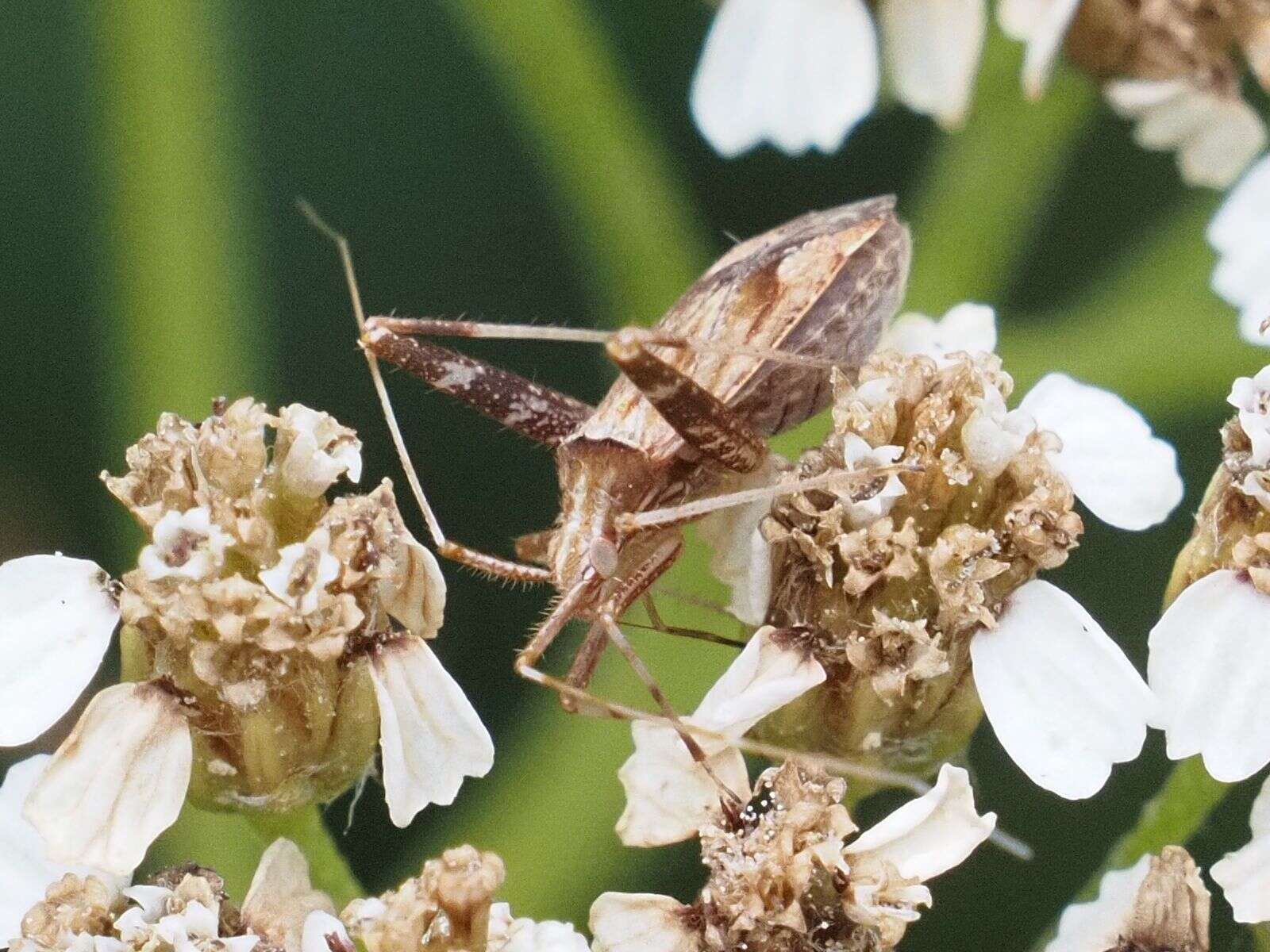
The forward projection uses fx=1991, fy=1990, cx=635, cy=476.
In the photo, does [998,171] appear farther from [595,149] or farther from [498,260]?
[498,260]

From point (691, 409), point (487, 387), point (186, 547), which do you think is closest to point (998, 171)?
point (691, 409)

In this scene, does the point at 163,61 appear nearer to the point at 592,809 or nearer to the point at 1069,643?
the point at 592,809

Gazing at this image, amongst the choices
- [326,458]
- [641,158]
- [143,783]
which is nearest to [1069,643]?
[326,458]

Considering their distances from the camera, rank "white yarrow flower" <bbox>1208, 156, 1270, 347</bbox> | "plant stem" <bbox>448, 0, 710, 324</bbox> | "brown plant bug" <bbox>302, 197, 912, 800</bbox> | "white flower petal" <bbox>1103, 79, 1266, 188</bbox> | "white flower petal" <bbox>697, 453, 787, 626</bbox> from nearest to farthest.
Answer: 1. "white flower petal" <bbox>697, 453, 787, 626</bbox>
2. "brown plant bug" <bbox>302, 197, 912, 800</bbox>
3. "white yarrow flower" <bbox>1208, 156, 1270, 347</bbox>
4. "white flower petal" <bbox>1103, 79, 1266, 188</bbox>
5. "plant stem" <bbox>448, 0, 710, 324</bbox>

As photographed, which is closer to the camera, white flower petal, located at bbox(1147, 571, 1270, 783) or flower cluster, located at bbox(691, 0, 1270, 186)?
white flower petal, located at bbox(1147, 571, 1270, 783)

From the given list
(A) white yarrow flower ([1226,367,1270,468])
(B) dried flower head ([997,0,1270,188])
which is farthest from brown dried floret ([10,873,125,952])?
(B) dried flower head ([997,0,1270,188])

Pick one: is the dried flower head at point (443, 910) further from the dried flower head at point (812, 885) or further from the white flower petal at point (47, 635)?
the white flower petal at point (47, 635)

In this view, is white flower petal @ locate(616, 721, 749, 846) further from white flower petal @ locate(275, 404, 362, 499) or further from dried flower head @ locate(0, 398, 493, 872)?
white flower petal @ locate(275, 404, 362, 499)
